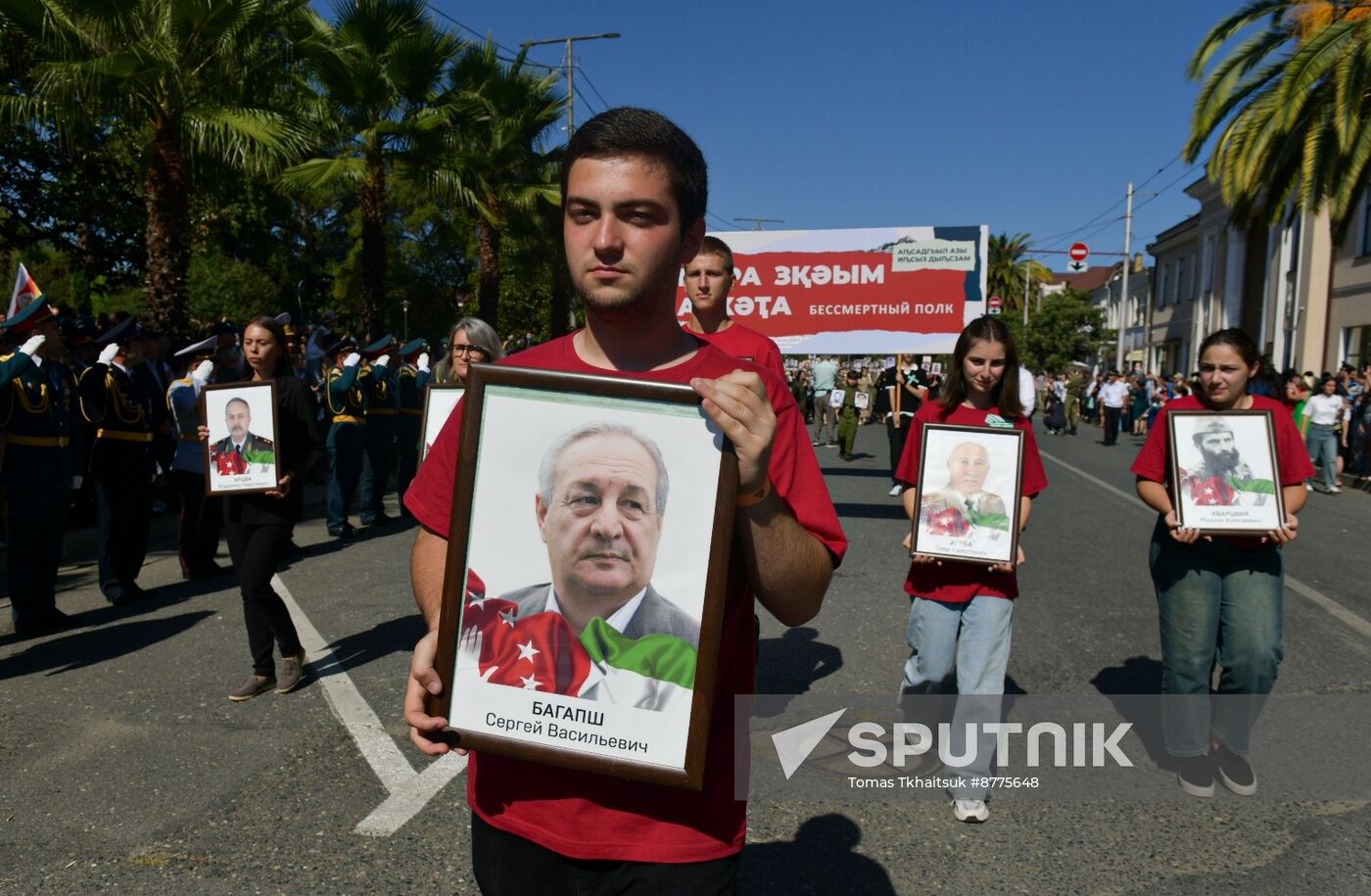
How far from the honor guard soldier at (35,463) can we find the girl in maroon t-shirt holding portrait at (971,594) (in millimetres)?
5587

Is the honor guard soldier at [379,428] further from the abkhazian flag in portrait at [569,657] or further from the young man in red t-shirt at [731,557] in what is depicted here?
the abkhazian flag in portrait at [569,657]

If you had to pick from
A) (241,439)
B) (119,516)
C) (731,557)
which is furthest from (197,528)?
(731,557)

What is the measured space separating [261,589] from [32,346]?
2.63 meters

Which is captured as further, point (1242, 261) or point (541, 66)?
point (1242, 261)

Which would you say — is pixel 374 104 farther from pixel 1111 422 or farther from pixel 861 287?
pixel 1111 422

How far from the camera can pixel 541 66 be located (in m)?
23.2

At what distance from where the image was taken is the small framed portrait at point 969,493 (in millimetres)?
3859

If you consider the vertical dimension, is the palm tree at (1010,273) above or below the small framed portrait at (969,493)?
above

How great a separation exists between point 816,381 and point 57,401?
1434 centimetres

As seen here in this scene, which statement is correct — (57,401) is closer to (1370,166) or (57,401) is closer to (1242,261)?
(1370,166)

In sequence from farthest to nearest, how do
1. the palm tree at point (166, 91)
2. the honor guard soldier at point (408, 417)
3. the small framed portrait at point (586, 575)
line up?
1. the honor guard soldier at point (408, 417)
2. the palm tree at point (166, 91)
3. the small framed portrait at point (586, 575)

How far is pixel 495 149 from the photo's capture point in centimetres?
2136

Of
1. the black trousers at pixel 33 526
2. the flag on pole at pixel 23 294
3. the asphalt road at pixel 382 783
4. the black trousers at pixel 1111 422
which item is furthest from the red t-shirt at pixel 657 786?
the black trousers at pixel 1111 422

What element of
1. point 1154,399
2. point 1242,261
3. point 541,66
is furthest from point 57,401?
point 1242,261
